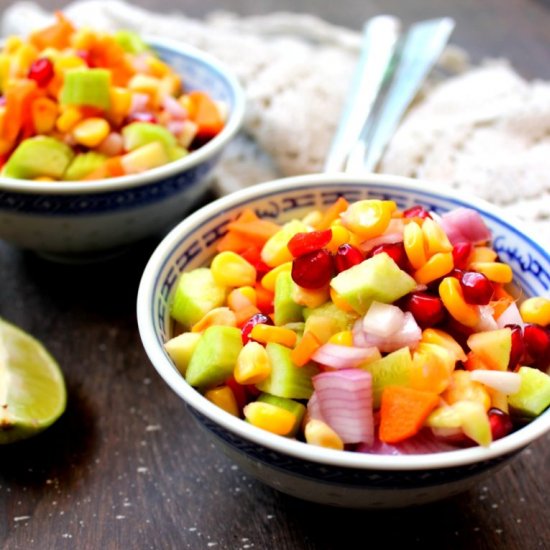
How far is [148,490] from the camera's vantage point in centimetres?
146

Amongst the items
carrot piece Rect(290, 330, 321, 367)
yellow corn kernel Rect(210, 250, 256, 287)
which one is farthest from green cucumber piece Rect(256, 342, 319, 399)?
yellow corn kernel Rect(210, 250, 256, 287)

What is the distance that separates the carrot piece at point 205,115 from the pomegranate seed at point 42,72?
1.35ft

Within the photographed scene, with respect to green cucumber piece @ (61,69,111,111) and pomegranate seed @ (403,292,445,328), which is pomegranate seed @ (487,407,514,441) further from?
green cucumber piece @ (61,69,111,111)

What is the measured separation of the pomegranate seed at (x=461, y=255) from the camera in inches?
54.6

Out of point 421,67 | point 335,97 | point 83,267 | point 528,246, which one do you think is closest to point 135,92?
point 83,267

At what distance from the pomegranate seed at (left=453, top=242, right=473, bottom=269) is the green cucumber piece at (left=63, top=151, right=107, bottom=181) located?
0.96 metres

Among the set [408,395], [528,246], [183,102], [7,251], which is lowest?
[7,251]

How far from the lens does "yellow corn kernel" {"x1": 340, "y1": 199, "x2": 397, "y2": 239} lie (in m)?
1.35

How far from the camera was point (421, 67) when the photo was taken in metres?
2.23

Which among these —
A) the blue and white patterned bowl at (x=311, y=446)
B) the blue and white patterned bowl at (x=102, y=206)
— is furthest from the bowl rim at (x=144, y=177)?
the blue and white patterned bowl at (x=311, y=446)

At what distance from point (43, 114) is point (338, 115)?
0.97 meters

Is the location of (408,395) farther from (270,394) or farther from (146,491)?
(146,491)

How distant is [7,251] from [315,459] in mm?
1396

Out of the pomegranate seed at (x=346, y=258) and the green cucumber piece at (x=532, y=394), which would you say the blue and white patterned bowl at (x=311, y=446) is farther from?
the pomegranate seed at (x=346, y=258)
